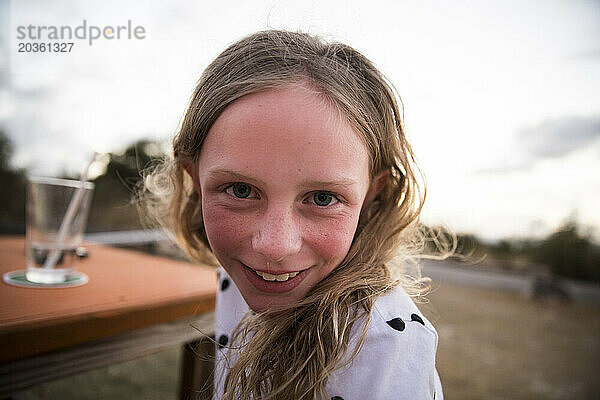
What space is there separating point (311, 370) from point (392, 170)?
0.37 metres

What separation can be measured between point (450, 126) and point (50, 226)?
3.52ft

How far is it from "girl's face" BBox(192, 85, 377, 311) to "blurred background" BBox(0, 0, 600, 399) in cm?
24

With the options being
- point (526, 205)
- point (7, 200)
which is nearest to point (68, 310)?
point (7, 200)

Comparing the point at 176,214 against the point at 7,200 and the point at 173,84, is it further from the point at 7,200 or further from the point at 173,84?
the point at 7,200

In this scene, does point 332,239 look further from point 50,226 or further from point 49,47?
point 49,47

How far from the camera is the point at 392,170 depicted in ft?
2.65

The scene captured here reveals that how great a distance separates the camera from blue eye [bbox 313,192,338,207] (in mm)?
652

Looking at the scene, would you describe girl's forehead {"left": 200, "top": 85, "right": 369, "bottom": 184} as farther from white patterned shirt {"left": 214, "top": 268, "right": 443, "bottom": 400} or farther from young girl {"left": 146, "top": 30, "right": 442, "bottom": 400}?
white patterned shirt {"left": 214, "top": 268, "right": 443, "bottom": 400}

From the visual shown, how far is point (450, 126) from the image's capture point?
1318 mm

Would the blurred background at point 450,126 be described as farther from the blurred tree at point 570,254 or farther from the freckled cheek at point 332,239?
the freckled cheek at point 332,239

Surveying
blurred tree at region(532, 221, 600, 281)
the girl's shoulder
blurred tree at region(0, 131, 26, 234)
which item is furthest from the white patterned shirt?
blurred tree at region(532, 221, 600, 281)

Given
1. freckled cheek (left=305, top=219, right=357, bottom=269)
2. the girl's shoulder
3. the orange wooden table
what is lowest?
the orange wooden table

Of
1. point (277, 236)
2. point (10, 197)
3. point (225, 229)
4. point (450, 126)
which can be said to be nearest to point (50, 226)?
point (225, 229)

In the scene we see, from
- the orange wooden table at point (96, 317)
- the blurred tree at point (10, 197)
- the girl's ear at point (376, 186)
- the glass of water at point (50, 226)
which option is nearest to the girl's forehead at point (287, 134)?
the girl's ear at point (376, 186)
